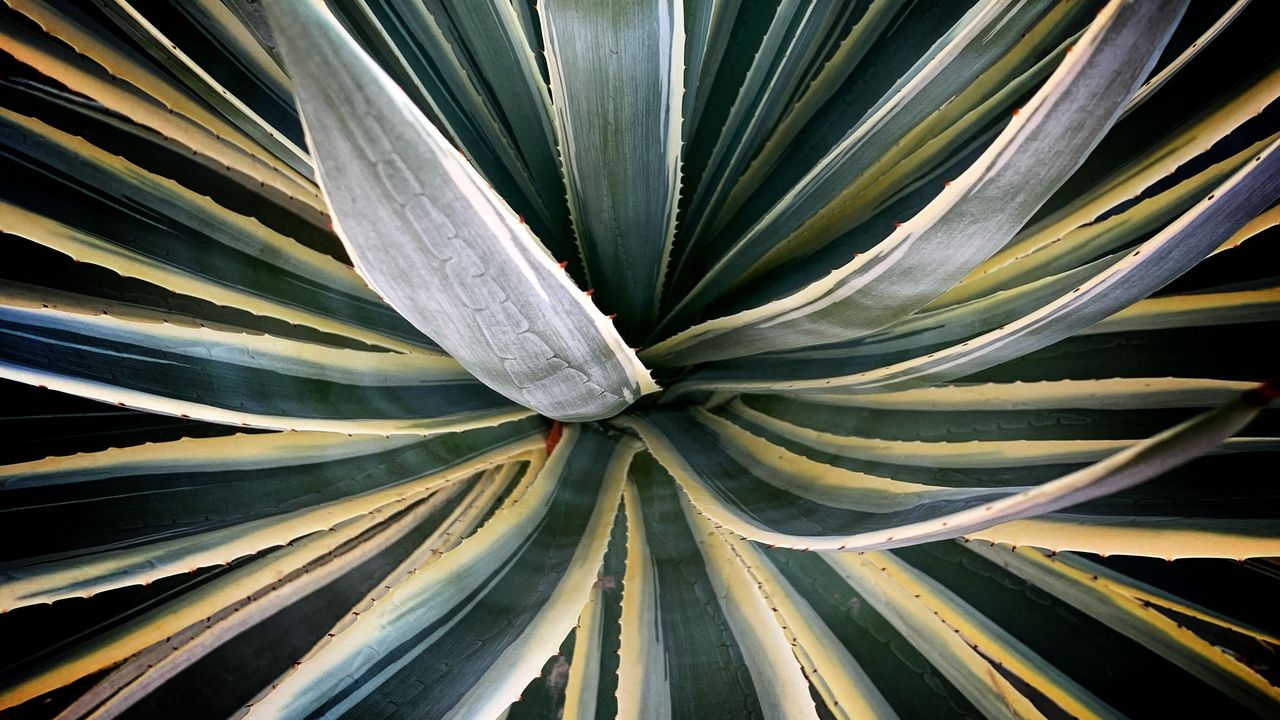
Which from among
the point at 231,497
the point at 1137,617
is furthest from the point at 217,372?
the point at 1137,617

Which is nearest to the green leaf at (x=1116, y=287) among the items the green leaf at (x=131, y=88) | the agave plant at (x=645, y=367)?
the agave plant at (x=645, y=367)

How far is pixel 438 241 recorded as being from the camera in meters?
0.46

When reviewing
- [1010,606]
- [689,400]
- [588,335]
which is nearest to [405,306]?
[588,335]

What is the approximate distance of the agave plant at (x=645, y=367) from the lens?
1.80 feet

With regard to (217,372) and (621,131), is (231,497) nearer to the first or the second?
(217,372)

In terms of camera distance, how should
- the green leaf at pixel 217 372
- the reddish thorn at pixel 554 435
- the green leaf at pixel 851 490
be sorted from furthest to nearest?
the reddish thorn at pixel 554 435, the green leaf at pixel 217 372, the green leaf at pixel 851 490

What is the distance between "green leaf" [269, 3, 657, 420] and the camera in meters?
0.38

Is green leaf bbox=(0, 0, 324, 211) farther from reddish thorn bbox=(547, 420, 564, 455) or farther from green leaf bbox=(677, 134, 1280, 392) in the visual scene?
green leaf bbox=(677, 134, 1280, 392)

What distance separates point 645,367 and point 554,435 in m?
0.20

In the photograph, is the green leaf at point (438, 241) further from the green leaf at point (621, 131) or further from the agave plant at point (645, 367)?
the green leaf at point (621, 131)

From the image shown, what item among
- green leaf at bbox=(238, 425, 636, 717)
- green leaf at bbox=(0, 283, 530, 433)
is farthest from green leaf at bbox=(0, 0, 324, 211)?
green leaf at bbox=(238, 425, 636, 717)

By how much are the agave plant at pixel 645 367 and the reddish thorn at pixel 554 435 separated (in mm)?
36

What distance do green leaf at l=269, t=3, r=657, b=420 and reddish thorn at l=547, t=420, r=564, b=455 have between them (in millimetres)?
221

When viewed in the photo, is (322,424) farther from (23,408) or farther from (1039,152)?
(1039,152)
